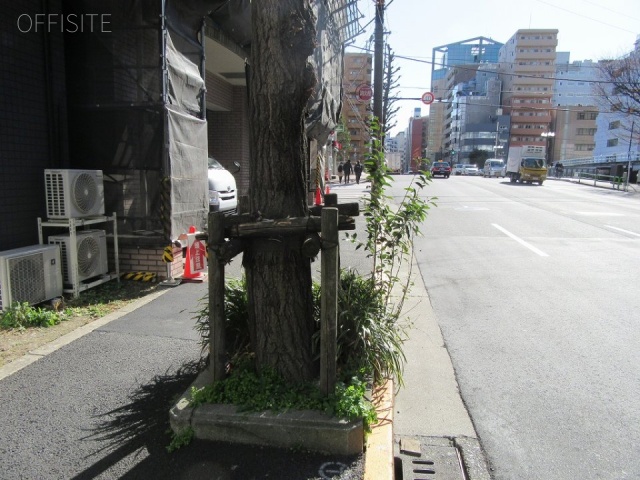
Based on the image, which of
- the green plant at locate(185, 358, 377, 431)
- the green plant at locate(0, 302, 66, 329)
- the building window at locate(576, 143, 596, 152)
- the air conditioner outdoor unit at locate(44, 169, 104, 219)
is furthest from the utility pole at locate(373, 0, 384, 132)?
the building window at locate(576, 143, 596, 152)

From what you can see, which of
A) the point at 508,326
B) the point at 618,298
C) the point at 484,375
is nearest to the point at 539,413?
the point at 484,375

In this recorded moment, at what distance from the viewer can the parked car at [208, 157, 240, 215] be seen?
31.0 feet

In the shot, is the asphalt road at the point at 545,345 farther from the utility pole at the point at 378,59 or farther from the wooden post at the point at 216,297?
the utility pole at the point at 378,59

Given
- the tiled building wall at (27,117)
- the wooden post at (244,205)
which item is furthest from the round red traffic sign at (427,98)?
the wooden post at (244,205)

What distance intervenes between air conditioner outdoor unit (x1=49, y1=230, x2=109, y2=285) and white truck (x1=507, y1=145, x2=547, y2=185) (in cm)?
3645

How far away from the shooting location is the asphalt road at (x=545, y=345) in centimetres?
300

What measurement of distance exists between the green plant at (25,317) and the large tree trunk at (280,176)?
2.99 meters

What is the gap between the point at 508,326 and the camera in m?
5.25

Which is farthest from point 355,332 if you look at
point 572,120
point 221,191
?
point 572,120

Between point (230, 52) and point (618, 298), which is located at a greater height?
point (230, 52)

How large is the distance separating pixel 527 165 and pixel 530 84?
8254 cm

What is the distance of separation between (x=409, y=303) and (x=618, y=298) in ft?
9.29

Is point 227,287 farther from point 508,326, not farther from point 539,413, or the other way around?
point 508,326

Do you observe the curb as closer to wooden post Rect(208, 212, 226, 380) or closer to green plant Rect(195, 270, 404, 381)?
green plant Rect(195, 270, 404, 381)
